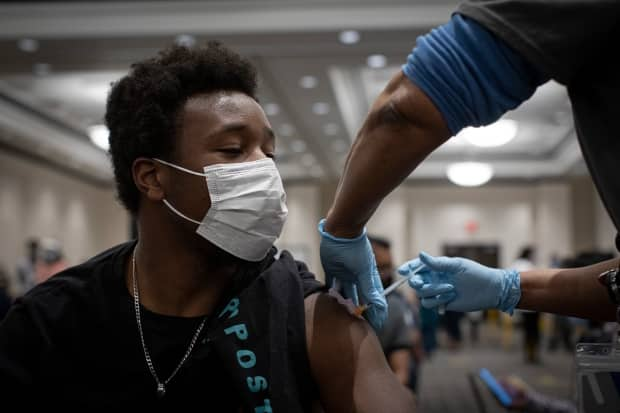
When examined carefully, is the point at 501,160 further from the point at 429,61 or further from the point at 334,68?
the point at 429,61

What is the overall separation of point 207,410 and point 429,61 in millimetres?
708

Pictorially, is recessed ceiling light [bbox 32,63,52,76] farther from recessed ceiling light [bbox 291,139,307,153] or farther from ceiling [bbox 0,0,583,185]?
recessed ceiling light [bbox 291,139,307,153]

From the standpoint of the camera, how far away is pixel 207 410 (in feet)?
3.92

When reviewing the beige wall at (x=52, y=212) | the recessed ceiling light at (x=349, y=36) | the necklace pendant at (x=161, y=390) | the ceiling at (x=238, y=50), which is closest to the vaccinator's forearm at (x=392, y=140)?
the necklace pendant at (x=161, y=390)

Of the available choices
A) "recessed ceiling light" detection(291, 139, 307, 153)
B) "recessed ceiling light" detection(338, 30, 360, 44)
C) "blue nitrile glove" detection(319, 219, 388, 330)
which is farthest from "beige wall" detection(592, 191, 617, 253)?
"blue nitrile glove" detection(319, 219, 388, 330)

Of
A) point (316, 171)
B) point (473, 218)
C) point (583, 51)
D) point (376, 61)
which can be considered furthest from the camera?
point (473, 218)

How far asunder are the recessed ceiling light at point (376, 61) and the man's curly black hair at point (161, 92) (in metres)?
5.70

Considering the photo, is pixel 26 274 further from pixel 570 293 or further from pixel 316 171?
pixel 570 293

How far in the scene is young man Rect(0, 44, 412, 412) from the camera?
117 centimetres

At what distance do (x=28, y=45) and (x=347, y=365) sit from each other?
6237 millimetres

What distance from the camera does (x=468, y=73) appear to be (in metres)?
0.85

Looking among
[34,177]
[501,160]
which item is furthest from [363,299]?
[501,160]

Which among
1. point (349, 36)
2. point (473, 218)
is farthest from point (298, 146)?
point (473, 218)

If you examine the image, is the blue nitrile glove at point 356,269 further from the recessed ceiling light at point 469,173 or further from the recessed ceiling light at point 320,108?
the recessed ceiling light at point 469,173
